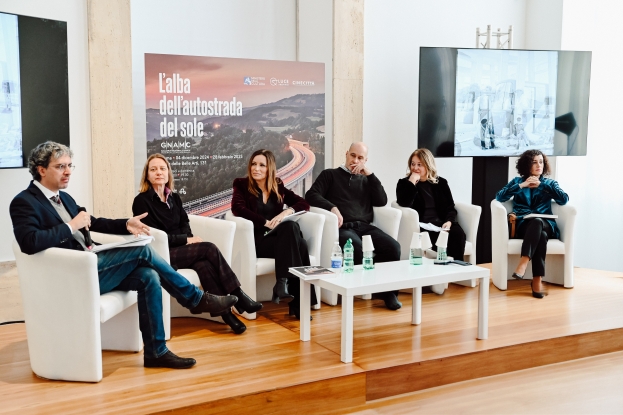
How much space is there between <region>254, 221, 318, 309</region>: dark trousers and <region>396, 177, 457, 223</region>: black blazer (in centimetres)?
121

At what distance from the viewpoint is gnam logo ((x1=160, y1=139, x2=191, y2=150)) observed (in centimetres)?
564

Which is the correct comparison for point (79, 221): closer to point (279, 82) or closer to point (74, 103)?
point (74, 103)

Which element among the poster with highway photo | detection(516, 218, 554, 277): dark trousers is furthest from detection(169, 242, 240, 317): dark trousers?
detection(516, 218, 554, 277): dark trousers

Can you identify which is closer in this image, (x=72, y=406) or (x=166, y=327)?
(x=72, y=406)

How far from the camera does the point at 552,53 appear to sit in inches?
250

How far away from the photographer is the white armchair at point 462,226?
17.4 ft

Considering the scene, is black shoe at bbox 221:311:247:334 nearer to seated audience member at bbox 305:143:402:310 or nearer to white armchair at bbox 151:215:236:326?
white armchair at bbox 151:215:236:326

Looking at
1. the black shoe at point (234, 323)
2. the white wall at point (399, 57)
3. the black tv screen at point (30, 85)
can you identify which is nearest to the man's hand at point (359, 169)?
the black shoe at point (234, 323)

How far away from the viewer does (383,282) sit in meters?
3.80

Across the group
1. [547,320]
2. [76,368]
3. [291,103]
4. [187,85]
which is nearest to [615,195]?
[547,320]

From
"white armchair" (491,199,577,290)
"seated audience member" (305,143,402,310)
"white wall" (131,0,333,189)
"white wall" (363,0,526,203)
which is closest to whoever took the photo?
"seated audience member" (305,143,402,310)

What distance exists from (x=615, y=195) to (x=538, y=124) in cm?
143

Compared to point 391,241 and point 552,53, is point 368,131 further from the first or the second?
point 391,241

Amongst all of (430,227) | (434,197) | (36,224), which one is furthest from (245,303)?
(434,197)
